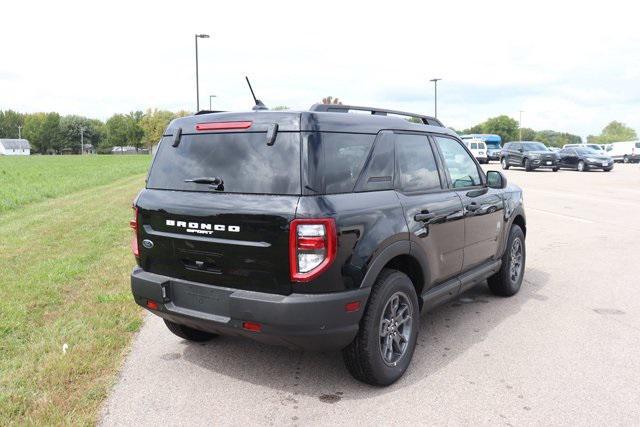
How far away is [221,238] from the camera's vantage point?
3.40 metres

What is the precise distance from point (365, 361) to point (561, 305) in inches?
114

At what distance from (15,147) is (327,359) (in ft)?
526

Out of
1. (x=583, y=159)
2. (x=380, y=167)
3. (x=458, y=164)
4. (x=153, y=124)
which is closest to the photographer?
(x=380, y=167)

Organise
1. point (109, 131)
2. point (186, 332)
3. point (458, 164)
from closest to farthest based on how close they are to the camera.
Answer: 1. point (186, 332)
2. point (458, 164)
3. point (109, 131)

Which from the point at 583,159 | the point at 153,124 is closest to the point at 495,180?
the point at 583,159

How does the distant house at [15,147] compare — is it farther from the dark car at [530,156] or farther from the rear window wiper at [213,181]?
the rear window wiper at [213,181]

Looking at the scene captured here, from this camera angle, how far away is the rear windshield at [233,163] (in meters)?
3.30

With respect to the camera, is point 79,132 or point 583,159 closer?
point 583,159

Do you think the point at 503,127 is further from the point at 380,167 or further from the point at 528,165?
the point at 380,167

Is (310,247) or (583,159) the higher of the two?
(583,159)

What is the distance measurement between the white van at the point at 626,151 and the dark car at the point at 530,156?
1836cm

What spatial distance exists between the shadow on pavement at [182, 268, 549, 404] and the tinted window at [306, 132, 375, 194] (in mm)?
1345

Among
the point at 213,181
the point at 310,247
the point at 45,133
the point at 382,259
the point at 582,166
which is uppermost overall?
the point at 45,133

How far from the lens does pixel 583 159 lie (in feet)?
98.0
